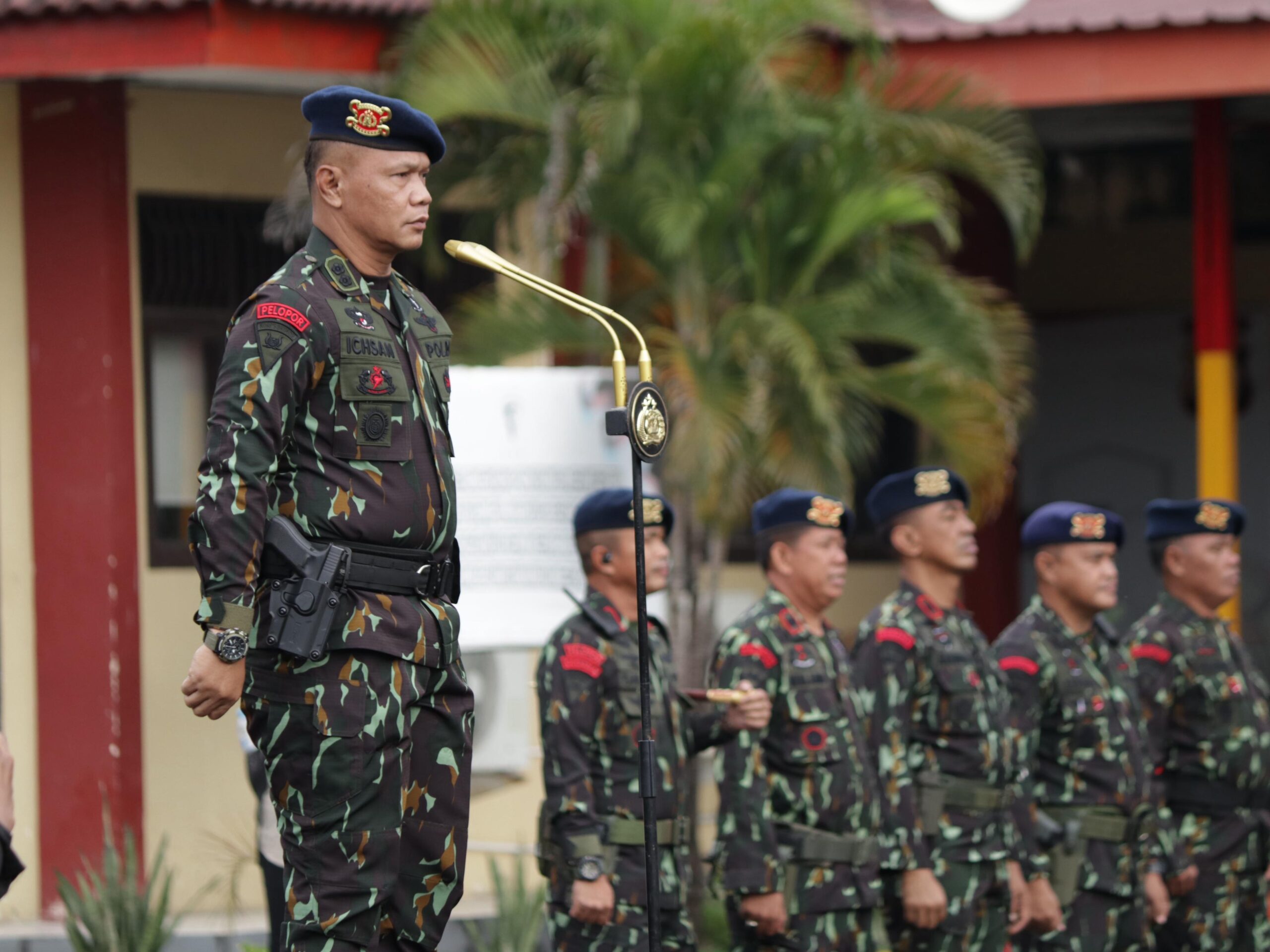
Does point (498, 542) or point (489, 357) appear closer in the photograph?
point (498, 542)

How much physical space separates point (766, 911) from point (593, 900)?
0.64 metres

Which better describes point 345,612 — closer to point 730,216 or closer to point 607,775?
point 607,775

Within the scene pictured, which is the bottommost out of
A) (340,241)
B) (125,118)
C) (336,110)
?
(340,241)

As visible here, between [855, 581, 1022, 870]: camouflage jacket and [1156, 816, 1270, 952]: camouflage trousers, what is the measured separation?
3.78 ft

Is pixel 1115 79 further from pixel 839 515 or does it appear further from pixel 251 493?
pixel 251 493

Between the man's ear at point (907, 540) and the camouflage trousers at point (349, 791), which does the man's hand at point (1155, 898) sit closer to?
the man's ear at point (907, 540)

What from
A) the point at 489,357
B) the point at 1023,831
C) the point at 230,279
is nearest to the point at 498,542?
the point at 489,357

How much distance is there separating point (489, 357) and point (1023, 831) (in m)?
2.67

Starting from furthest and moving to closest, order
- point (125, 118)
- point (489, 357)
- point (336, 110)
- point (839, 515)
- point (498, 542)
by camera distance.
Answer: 1. point (125, 118)
2. point (489, 357)
3. point (498, 542)
4. point (839, 515)
5. point (336, 110)

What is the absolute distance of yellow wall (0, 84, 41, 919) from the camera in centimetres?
766

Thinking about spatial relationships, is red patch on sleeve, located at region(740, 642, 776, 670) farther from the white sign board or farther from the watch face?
the watch face

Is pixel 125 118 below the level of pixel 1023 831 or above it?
above

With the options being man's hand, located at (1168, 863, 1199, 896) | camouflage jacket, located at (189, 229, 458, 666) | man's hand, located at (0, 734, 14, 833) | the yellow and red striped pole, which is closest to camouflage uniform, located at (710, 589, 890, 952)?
man's hand, located at (1168, 863, 1199, 896)

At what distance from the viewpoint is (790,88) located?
7883 mm
